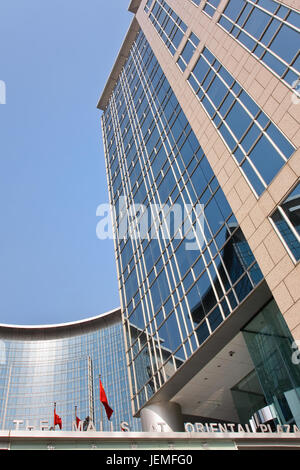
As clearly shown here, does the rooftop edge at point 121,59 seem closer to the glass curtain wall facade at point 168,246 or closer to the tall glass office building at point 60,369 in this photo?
the glass curtain wall facade at point 168,246

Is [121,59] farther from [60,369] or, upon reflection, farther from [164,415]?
[60,369]

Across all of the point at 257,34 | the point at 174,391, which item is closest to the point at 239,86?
the point at 257,34

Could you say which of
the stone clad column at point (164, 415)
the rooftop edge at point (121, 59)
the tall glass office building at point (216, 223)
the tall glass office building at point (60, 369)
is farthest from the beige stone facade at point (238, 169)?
the tall glass office building at point (60, 369)

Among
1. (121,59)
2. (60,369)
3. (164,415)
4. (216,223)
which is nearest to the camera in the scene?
(216,223)

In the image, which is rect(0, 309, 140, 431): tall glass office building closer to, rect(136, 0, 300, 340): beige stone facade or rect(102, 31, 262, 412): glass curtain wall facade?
rect(102, 31, 262, 412): glass curtain wall facade

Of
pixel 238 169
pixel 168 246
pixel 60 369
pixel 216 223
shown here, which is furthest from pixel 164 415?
pixel 60 369

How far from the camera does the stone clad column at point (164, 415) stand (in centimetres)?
2502

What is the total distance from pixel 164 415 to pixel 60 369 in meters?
89.2

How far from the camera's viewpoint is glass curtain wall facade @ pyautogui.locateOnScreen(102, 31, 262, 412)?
21047 mm

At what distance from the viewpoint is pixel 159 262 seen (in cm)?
2803

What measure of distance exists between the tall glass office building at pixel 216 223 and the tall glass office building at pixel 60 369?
72.7 metres

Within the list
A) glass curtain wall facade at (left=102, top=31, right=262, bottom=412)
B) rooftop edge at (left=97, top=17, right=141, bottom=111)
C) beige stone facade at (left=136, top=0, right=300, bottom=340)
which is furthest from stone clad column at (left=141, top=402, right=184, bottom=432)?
rooftop edge at (left=97, top=17, right=141, bottom=111)

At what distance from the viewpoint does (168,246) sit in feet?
89.6
